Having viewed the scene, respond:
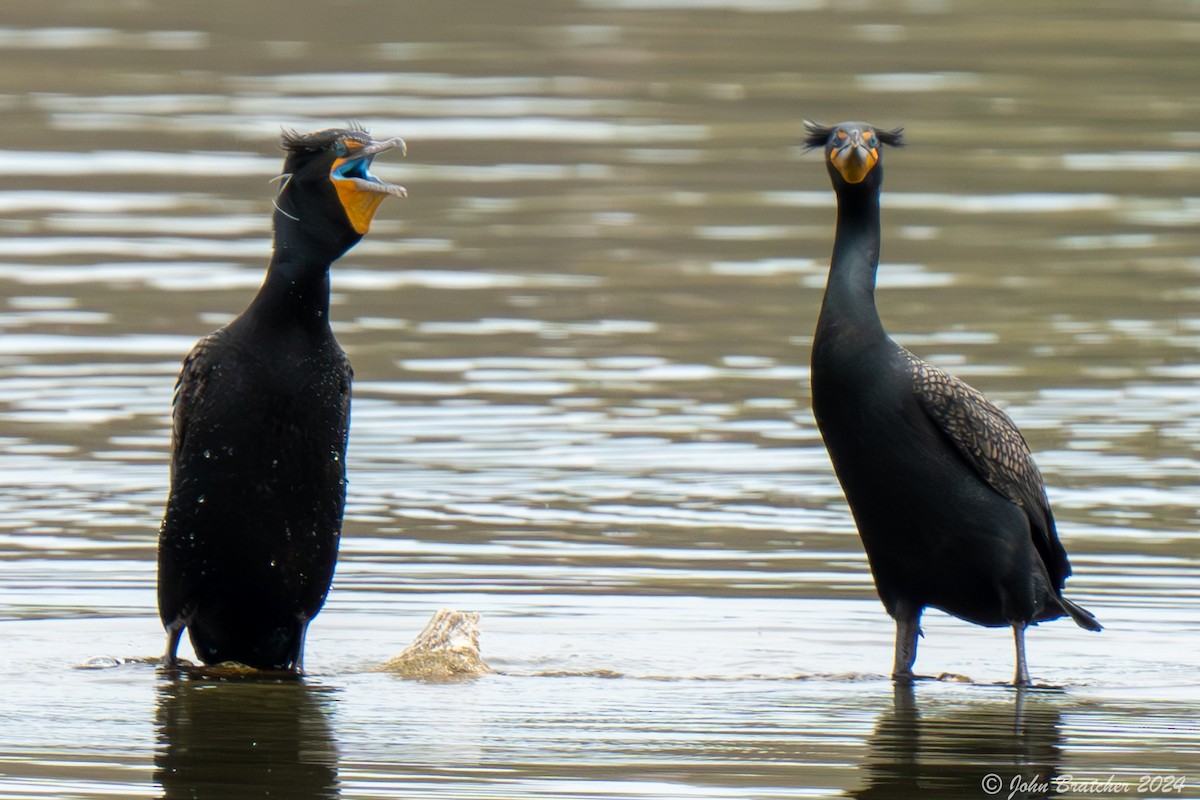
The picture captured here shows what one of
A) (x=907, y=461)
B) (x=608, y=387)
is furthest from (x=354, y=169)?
(x=608, y=387)

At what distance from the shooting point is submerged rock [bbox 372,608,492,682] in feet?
27.3

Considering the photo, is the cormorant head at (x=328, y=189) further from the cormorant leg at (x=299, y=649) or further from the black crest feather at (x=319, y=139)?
the cormorant leg at (x=299, y=649)

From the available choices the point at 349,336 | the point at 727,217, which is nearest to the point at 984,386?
the point at 349,336

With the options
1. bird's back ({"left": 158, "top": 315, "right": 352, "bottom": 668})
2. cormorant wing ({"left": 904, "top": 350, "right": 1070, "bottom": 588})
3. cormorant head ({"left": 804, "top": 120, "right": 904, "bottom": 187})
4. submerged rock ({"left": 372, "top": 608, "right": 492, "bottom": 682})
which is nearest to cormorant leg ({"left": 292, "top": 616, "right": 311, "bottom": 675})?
bird's back ({"left": 158, "top": 315, "right": 352, "bottom": 668})

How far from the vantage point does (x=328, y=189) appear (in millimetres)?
8031

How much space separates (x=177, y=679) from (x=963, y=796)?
2.74 m

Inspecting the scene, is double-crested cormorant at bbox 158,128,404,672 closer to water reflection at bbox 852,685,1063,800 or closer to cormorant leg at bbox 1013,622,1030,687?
water reflection at bbox 852,685,1063,800

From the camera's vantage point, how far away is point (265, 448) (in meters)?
8.00

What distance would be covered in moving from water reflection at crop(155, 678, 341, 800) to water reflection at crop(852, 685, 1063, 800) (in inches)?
61.0

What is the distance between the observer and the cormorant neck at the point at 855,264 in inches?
331

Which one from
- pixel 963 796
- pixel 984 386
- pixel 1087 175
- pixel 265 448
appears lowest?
pixel 963 796

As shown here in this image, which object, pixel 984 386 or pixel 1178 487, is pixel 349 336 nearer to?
pixel 984 386

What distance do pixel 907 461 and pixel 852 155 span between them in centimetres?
103

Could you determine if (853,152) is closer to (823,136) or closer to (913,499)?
(823,136)
